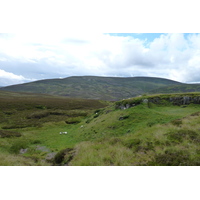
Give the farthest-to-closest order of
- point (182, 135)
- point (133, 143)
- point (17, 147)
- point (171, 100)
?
point (171, 100), point (17, 147), point (133, 143), point (182, 135)

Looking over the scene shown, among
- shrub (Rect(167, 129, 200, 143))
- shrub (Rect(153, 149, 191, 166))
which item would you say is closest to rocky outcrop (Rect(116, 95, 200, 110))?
shrub (Rect(167, 129, 200, 143))

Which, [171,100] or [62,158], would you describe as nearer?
[62,158]

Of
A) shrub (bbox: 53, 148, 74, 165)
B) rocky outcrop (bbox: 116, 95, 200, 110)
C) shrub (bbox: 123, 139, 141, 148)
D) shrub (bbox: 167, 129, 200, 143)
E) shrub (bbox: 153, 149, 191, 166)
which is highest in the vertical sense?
rocky outcrop (bbox: 116, 95, 200, 110)

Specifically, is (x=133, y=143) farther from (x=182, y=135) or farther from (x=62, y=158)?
(x=62, y=158)

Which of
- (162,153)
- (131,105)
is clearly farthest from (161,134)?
(131,105)

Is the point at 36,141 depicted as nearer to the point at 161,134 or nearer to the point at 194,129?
the point at 161,134

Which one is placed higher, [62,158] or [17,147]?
[62,158]

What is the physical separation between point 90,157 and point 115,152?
175cm

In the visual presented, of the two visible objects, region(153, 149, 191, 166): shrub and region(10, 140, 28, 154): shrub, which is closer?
region(153, 149, 191, 166): shrub

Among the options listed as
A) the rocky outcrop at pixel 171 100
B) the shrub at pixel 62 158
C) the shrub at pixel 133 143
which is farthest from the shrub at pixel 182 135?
the rocky outcrop at pixel 171 100

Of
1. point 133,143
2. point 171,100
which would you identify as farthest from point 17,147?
point 171,100

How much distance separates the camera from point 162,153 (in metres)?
8.39

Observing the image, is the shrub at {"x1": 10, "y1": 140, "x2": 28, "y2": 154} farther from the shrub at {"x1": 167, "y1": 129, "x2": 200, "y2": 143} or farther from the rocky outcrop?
the shrub at {"x1": 167, "y1": 129, "x2": 200, "y2": 143}

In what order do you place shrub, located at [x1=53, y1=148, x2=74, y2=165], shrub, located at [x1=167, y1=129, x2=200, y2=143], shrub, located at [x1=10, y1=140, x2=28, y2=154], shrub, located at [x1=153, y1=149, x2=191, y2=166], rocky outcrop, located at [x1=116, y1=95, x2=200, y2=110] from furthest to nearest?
rocky outcrop, located at [x1=116, y1=95, x2=200, y2=110] → shrub, located at [x1=10, y1=140, x2=28, y2=154] → shrub, located at [x1=53, y1=148, x2=74, y2=165] → shrub, located at [x1=167, y1=129, x2=200, y2=143] → shrub, located at [x1=153, y1=149, x2=191, y2=166]
